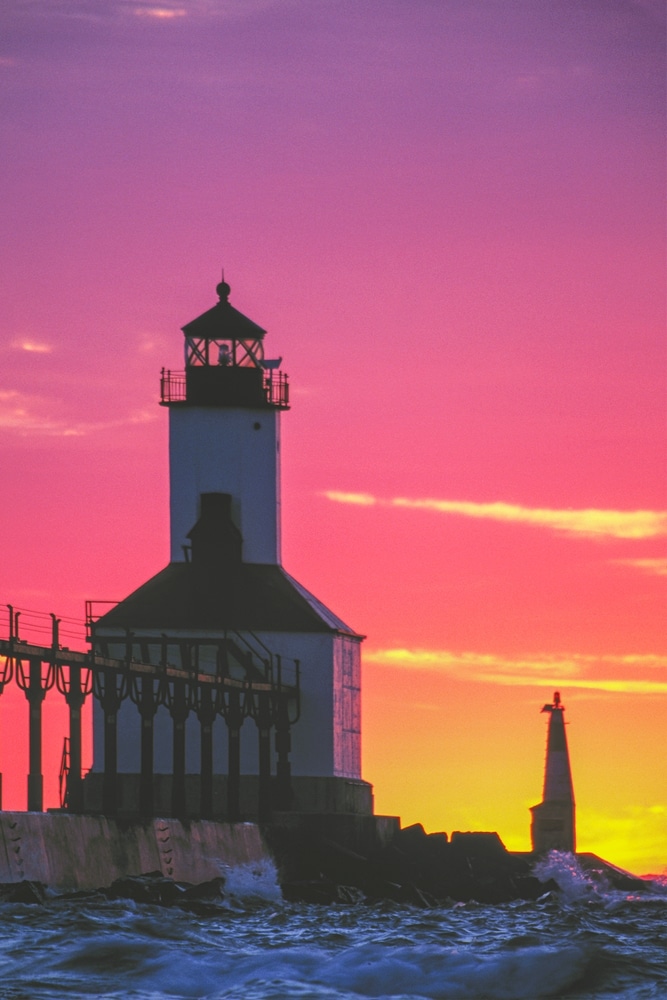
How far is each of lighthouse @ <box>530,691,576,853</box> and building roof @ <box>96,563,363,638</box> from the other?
40.4ft

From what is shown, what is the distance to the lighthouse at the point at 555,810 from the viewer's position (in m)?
68.9

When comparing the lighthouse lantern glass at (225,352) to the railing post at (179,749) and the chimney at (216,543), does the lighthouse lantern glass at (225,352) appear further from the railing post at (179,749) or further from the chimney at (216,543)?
the railing post at (179,749)

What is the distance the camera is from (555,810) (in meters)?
69.0

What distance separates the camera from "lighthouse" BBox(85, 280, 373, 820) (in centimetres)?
5481

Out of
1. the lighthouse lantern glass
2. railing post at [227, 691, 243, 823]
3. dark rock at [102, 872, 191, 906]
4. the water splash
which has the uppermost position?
the lighthouse lantern glass

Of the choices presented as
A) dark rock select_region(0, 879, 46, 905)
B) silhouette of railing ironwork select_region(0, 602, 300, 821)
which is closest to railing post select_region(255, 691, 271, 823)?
silhouette of railing ironwork select_region(0, 602, 300, 821)

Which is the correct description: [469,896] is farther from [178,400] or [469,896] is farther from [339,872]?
[178,400]

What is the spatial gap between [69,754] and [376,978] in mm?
24334

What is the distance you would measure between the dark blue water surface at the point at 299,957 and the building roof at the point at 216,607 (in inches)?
763

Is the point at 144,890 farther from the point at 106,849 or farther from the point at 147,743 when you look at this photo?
the point at 147,743

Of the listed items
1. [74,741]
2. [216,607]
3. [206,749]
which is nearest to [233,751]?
[206,749]

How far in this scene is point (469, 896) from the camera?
183ft

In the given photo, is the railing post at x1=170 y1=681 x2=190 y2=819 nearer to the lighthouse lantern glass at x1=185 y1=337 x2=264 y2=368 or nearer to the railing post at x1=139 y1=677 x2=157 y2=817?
the railing post at x1=139 y1=677 x2=157 y2=817

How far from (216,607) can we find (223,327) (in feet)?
27.7
